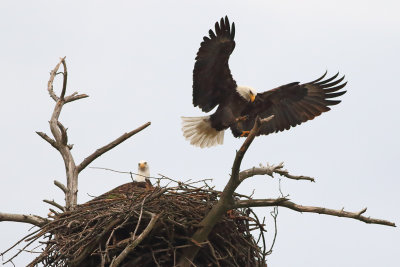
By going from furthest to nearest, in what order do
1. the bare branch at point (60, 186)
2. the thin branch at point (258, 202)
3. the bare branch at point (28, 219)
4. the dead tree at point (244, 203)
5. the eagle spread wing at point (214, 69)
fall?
the eagle spread wing at point (214, 69), the bare branch at point (60, 186), the bare branch at point (28, 219), the thin branch at point (258, 202), the dead tree at point (244, 203)

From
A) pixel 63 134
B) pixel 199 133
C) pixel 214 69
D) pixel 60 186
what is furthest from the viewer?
pixel 199 133

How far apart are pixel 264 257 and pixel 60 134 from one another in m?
2.43

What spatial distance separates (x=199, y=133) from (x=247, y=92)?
116 cm

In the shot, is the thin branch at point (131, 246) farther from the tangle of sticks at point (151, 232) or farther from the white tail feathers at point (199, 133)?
the white tail feathers at point (199, 133)

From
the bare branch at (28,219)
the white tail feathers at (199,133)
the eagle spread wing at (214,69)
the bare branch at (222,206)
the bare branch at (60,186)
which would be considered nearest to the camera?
the bare branch at (222,206)

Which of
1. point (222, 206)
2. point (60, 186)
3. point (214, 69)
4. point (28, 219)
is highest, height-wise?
point (214, 69)

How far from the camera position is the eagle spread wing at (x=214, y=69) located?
7.61 m

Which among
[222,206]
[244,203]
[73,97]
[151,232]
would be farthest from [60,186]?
[244,203]

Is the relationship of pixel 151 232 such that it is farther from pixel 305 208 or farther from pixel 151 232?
pixel 305 208

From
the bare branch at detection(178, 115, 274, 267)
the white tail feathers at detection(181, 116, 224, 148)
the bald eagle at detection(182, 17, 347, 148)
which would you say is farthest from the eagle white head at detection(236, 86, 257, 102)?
the bare branch at detection(178, 115, 274, 267)

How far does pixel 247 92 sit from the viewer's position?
8070 millimetres

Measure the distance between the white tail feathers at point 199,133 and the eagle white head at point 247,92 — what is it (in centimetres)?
91

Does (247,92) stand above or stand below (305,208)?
above

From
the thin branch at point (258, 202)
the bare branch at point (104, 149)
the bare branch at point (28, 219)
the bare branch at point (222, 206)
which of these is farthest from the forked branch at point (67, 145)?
the thin branch at point (258, 202)
